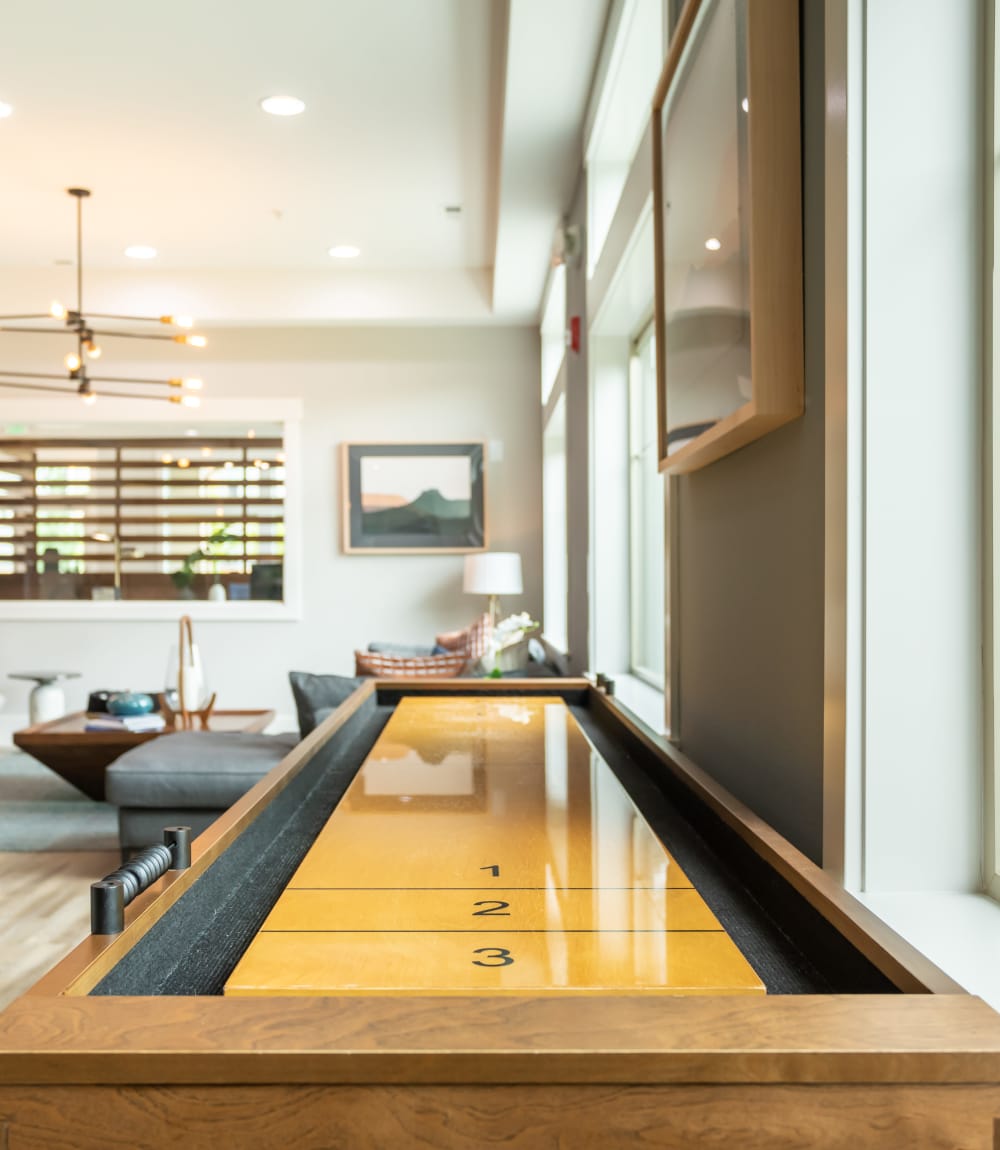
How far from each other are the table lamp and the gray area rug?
252 centimetres

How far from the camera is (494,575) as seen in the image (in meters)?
6.49

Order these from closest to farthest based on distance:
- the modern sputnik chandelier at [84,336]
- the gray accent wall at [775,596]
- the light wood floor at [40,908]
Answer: the gray accent wall at [775,596] < the light wood floor at [40,908] < the modern sputnik chandelier at [84,336]

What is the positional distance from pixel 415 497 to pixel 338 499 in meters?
0.54

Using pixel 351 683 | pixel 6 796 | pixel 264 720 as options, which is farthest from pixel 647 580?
pixel 6 796

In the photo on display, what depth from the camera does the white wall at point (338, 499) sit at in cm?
729

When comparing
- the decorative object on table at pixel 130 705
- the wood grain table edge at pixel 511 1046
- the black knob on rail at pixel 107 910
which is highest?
the black knob on rail at pixel 107 910

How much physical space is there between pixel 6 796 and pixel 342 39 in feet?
12.6

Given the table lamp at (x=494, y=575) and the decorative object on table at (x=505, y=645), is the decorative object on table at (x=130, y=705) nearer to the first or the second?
the decorative object on table at (x=505, y=645)

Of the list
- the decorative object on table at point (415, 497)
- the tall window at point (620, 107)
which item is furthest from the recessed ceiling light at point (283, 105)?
the decorative object on table at point (415, 497)

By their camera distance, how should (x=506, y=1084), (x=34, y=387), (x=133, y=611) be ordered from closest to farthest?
1. (x=506, y=1084)
2. (x=34, y=387)
3. (x=133, y=611)

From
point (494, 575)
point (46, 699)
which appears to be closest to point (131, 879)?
point (494, 575)

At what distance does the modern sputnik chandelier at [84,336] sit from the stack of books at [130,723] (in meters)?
1.66

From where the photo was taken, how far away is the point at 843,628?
114cm

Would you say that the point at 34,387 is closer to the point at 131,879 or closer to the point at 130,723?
the point at 130,723
